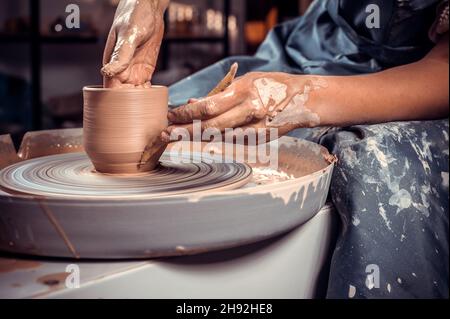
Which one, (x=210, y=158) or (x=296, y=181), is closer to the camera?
(x=296, y=181)

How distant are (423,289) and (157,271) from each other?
50 cm

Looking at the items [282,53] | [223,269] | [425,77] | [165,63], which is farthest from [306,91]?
[165,63]

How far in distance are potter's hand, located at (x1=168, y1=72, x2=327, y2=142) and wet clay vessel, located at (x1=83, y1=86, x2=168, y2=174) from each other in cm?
6

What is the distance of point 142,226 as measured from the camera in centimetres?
67

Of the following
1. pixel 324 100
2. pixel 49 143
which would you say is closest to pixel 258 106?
pixel 324 100

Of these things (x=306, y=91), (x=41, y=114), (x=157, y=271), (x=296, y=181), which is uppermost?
(x=306, y=91)

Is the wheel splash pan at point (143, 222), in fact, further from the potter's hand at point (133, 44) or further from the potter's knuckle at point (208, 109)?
the potter's hand at point (133, 44)

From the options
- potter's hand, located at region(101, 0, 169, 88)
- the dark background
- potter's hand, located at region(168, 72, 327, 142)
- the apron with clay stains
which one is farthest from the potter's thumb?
the dark background

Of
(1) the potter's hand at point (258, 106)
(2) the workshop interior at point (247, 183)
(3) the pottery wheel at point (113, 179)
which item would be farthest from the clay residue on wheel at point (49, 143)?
(1) the potter's hand at point (258, 106)

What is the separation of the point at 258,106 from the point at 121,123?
0.24 meters

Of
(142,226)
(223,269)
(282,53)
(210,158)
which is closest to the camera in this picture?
(142,226)

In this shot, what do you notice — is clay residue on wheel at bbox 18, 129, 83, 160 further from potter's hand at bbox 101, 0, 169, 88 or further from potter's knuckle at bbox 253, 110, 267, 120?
potter's knuckle at bbox 253, 110, 267, 120

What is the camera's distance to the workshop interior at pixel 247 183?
68 cm

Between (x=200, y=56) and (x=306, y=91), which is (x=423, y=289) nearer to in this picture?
(x=306, y=91)
